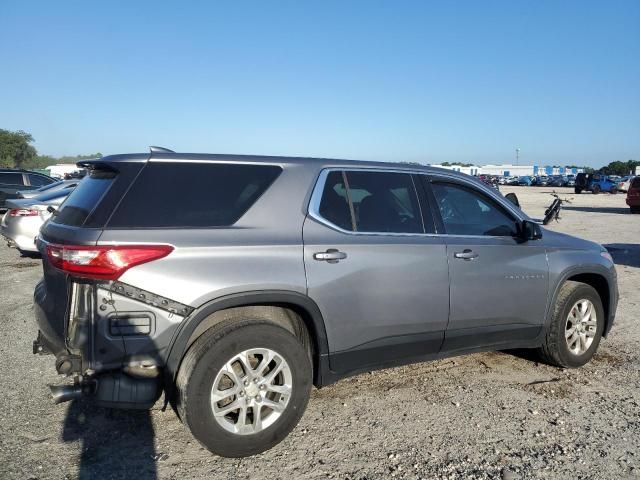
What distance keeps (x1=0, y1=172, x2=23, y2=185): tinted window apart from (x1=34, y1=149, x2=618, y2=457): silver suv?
17.5 meters

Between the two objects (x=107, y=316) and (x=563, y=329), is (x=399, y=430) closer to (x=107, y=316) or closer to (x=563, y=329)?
(x=563, y=329)

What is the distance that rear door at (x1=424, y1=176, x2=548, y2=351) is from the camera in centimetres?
383

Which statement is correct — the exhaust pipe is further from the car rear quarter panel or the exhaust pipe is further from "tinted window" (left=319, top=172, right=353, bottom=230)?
"tinted window" (left=319, top=172, right=353, bottom=230)

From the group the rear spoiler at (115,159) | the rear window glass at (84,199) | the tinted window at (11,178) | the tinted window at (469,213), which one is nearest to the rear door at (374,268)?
the tinted window at (469,213)

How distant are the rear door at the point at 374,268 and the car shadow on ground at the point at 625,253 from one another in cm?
788

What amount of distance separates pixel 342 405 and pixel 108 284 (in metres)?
1.98

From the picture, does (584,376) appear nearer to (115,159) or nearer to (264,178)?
(264,178)

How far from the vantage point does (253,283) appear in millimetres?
2998

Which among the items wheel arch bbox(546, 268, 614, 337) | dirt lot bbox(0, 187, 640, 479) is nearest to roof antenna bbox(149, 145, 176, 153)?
dirt lot bbox(0, 187, 640, 479)

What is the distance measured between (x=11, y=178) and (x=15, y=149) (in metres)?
70.9

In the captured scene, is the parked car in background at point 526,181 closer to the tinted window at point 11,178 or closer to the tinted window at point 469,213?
the tinted window at point 11,178

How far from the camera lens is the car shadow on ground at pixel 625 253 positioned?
33.0ft

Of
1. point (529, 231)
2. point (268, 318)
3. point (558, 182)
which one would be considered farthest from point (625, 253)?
point (558, 182)

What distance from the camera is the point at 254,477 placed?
291 centimetres
